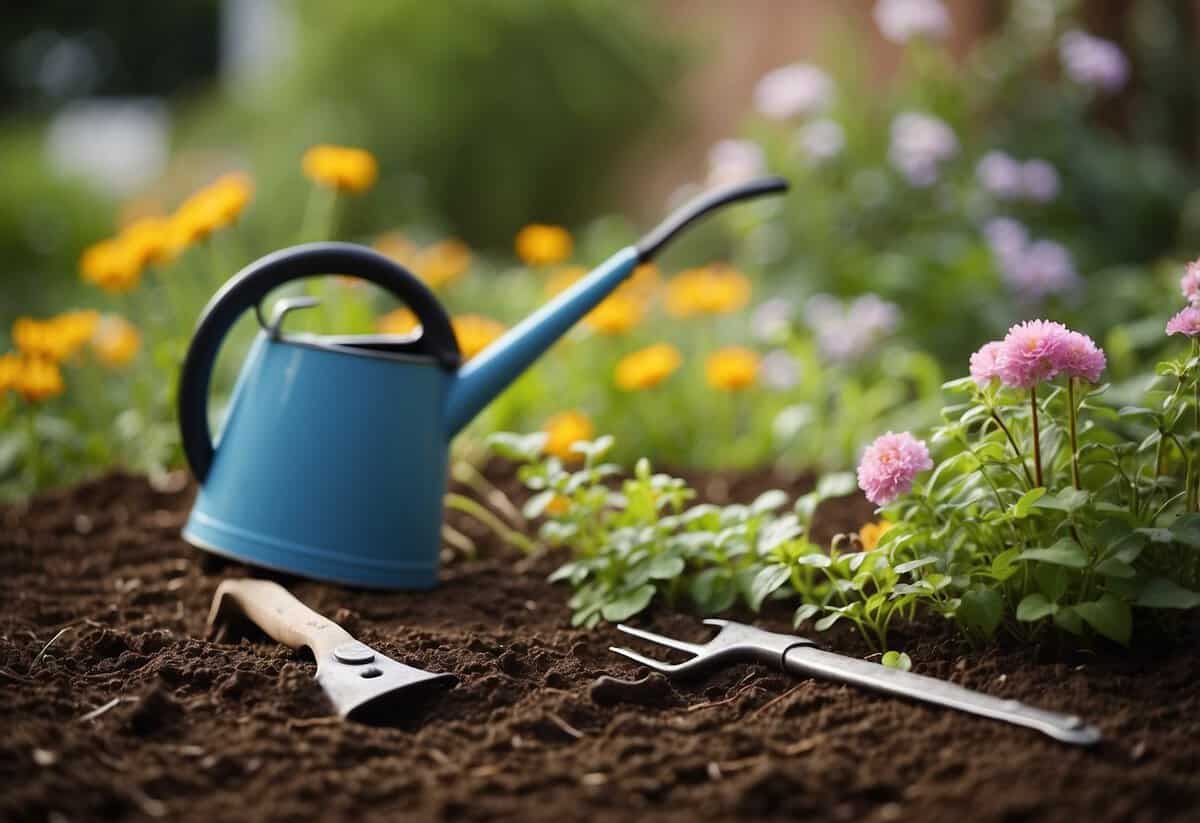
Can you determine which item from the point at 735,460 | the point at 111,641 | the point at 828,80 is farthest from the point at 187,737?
the point at 828,80

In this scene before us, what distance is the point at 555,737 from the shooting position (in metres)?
1.29

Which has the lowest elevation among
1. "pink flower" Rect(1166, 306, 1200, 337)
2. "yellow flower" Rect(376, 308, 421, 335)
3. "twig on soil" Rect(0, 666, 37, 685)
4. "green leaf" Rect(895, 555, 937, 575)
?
"twig on soil" Rect(0, 666, 37, 685)

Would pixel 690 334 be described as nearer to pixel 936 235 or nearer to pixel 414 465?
pixel 936 235

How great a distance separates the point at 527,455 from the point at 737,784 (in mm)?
845

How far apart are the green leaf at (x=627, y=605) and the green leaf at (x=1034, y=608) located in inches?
19.9

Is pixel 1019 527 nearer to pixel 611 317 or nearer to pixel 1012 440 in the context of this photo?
pixel 1012 440

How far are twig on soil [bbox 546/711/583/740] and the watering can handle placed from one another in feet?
2.58

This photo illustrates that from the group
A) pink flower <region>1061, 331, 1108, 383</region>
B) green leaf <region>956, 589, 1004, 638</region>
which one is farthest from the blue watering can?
pink flower <region>1061, 331, 1108, 383</region>

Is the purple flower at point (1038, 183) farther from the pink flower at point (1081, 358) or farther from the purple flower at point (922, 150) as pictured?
the pink flower at point (1081, 358)

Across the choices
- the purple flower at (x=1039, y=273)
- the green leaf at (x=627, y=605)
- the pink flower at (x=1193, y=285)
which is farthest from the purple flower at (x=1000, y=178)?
the green leaf at (x=627, y=605)

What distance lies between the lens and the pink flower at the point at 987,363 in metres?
1.37

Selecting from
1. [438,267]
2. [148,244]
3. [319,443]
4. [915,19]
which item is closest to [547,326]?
[319,443]

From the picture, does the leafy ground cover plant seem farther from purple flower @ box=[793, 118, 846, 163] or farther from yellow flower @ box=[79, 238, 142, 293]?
purple flower @ box=[793, 118, 846, 163]

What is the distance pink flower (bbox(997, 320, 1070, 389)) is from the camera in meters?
1.34
